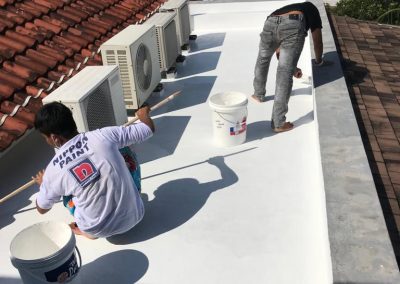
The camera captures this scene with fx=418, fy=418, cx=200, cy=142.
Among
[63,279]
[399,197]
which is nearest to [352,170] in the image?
[399,197]

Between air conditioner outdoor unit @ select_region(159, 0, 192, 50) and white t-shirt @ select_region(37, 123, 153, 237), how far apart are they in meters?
4.36

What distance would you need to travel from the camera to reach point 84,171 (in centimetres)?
292

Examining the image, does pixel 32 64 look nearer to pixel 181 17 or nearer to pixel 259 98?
pixel 259 98

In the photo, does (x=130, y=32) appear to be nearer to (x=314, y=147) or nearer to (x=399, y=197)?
(x=314, y=147)

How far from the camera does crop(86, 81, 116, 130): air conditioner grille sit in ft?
13.0

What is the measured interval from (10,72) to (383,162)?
3801mm

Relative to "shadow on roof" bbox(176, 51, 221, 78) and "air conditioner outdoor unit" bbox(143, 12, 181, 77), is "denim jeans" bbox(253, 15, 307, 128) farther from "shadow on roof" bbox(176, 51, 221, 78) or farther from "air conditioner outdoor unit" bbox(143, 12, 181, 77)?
"shadow on roof" bbox(176, 51, 221, 78)

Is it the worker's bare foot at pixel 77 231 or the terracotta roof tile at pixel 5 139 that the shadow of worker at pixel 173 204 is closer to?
the worker's bare foot at pixel 77 231

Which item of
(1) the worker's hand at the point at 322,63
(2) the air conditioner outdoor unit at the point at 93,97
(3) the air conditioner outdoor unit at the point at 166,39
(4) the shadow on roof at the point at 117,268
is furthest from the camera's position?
(3) the air conditioner outdoor unit at the point at 166,39

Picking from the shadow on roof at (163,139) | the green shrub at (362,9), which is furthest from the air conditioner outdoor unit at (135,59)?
the green shrub at (362,9)

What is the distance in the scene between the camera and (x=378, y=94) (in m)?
5.54

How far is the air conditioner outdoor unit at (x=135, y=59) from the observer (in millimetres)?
4959

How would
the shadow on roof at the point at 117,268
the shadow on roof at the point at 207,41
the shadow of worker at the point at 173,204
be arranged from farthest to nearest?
the shadow on roof at the point at 207,41
the shadow of worker at the point at 173,204
the shadow on roof at the point at 117,268

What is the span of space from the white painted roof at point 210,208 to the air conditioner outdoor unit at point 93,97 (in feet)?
2.01
